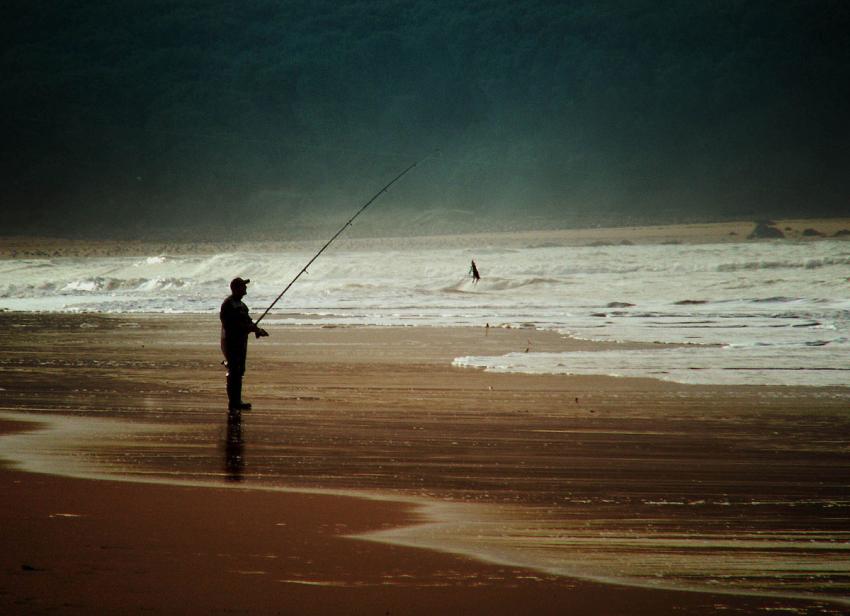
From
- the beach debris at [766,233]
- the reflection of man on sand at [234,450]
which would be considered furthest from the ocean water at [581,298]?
the beach debris at [766,233]

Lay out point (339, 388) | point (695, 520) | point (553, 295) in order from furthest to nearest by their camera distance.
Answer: point (553, 295), point (339, 388), point (695, 520)

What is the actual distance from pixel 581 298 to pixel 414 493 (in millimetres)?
23427

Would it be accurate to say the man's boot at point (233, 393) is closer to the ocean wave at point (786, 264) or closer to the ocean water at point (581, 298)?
the ocean water at point (581, 298)

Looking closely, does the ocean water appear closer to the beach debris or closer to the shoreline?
the shoreline

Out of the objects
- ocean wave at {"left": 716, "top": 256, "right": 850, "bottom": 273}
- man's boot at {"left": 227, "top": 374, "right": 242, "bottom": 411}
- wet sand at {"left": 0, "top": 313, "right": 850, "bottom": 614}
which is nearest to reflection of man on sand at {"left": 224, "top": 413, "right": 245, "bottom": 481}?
wet sand at {"left": 0, "top": 313, "right": 850, "bottom": 614}

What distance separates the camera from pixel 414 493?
6.48 m

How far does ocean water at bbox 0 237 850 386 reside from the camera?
1323 centimetres

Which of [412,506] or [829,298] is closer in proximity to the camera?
[412,506]

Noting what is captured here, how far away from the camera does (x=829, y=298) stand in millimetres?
26047

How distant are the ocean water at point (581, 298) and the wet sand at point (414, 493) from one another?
2167mm

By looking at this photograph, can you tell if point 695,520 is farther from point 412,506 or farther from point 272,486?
point 272,486

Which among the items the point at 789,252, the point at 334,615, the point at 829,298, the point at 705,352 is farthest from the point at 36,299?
the point at 334,615

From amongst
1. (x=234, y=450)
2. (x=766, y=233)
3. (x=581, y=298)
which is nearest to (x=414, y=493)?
(x=234, y=450)

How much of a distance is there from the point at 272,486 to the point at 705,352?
27.6 feet
